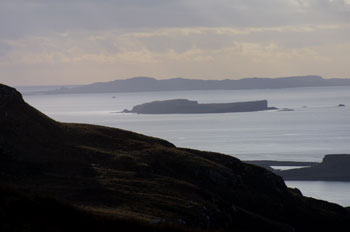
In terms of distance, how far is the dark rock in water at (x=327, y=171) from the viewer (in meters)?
155

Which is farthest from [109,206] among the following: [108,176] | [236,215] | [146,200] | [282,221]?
[282,221]

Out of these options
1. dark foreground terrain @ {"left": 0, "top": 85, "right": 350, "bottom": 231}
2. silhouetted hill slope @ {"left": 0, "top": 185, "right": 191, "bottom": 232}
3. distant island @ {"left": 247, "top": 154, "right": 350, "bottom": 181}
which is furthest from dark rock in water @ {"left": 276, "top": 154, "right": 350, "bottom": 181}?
silhouetted hill slope @ {"left": 0, "top": 185, "right": 191, "bottom": 232}

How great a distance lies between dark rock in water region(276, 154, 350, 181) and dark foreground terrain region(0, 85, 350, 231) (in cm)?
8643

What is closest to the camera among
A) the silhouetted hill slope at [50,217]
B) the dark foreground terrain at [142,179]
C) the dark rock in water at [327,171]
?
the silhouetted hill slope at [50,217]

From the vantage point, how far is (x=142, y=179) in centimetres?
5422

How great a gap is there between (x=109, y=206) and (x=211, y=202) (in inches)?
436

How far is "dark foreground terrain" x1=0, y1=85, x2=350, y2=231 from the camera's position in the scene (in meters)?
45.6

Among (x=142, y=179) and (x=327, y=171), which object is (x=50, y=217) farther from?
(x=327, y=171)

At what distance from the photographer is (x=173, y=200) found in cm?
4800

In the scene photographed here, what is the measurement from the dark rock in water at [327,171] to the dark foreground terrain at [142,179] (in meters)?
86.4

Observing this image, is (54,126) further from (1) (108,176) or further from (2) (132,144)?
(1) (108,176)

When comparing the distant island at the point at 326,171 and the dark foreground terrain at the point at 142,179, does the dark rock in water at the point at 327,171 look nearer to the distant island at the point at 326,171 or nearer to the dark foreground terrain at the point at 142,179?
the distant island at the point at 326,171

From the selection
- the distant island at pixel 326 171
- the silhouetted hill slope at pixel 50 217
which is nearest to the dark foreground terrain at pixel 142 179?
the silhouetted hill slope at pixel 50 217

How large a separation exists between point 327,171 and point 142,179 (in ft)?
365
